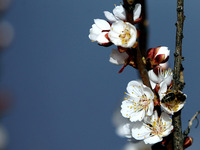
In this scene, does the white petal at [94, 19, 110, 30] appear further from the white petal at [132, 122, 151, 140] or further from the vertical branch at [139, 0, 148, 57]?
the white petal at [132, 122, 151, 140]

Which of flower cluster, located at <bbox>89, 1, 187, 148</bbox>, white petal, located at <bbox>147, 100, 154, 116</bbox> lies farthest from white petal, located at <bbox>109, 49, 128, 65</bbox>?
white petal, located at <bbox>147, 100, 154, 116</bbox>

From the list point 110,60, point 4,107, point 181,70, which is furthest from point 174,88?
point 4,107

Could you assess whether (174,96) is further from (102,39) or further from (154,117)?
(102,39)

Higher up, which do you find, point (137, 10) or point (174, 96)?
point (137, 10)

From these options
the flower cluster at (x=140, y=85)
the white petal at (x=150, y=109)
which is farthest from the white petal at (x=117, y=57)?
the white petal at (x=150, y=109)

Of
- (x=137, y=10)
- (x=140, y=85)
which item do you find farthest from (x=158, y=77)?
(x=137, y=10)

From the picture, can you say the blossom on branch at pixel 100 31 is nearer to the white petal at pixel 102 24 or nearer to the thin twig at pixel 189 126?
the white petal at pixel 102 24

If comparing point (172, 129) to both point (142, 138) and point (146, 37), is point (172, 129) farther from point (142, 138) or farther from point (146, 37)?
point (146, 37)

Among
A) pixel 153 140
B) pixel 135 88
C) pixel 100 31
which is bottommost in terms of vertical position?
pixel 153 140
